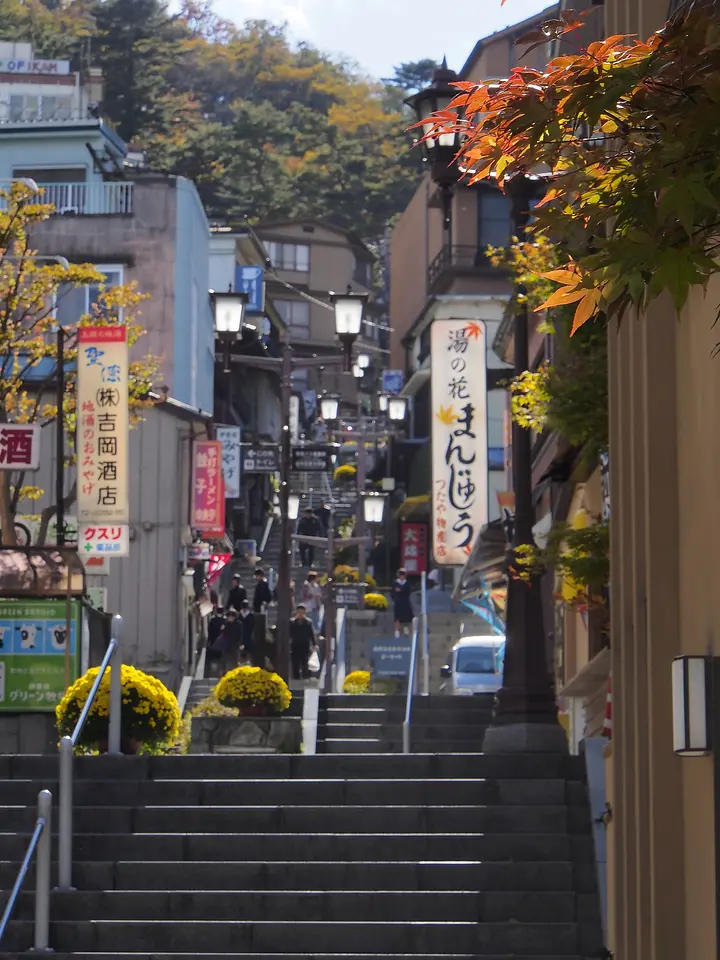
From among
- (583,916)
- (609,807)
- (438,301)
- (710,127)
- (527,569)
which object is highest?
(438,301)

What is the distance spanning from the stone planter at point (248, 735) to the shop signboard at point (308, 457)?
20.9ft

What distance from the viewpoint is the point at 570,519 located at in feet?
Answer: 88.4

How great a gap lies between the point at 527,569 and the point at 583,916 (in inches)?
176

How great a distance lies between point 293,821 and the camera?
16141 mm

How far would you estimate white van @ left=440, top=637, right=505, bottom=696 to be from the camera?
104ft

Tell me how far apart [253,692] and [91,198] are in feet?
81.7

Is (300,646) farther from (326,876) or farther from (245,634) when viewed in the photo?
(326,876)

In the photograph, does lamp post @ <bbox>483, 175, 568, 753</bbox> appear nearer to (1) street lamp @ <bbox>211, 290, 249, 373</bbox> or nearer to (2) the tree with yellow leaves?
(1) street lamp @ <bbox>211, 290, 249, 373</bbox>

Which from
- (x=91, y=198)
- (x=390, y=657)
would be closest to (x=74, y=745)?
Answer: (x=390, y=657)

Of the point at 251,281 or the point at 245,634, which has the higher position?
the point at 251,281

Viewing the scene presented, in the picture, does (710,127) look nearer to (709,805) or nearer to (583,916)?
(709,805)

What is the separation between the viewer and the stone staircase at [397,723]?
20422 mm

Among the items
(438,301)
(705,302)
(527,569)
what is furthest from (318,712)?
(438,301)

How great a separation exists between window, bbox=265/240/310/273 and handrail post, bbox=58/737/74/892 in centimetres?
7047
